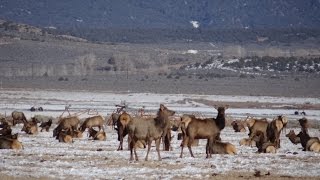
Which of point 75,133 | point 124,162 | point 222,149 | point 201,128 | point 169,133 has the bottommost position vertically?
point 124,162

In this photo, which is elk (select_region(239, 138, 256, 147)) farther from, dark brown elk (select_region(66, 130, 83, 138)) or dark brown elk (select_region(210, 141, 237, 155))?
dark brown elk (select_region(66, 130, 83, 138))

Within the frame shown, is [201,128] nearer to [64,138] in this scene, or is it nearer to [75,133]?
[64,138]

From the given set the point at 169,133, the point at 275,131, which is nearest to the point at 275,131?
the point at 275,131

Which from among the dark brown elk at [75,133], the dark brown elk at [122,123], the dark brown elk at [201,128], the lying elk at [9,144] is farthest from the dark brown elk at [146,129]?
the dark brown elk at [75,133]

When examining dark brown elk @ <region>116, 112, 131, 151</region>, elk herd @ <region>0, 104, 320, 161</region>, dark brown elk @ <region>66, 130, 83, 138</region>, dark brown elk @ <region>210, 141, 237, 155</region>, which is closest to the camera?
elk herd @ <region>0, 104, 320, 161</region>

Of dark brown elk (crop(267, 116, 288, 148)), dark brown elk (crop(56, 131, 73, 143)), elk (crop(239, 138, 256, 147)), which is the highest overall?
dark brown elk (crop(267, 116, 288, 148))

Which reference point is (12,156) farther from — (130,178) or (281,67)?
(281,67)

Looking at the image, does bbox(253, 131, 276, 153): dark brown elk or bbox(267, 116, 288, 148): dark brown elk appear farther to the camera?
bbox(267, 116, 288, 148): dark brown elk

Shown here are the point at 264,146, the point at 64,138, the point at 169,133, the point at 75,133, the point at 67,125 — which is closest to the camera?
the point at 264,146

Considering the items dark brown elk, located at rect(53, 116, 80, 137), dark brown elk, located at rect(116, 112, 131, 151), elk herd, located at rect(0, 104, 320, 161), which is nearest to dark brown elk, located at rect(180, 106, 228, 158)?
elk herd, located at rect(0, 104, 320, 161)

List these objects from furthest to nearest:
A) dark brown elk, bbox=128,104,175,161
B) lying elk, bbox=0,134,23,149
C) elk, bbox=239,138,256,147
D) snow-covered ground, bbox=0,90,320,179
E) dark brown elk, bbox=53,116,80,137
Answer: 1. dark brown elk, bbox=53,116,80,137
2. elk, bbox=239,138,256,147
3. lying elk, bbox=0,134,23,149
4. dark brown elk, bbox=128,104,175,161
5. snow-covered ground, bbox=0,90,320,179

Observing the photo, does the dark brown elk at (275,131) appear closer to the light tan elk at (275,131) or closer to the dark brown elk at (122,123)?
the light tan elk at (275,131)

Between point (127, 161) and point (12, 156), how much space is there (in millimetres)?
3361

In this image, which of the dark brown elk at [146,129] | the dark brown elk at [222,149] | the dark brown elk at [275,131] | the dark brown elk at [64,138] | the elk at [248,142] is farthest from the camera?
the dark brown elk at [64,138]
